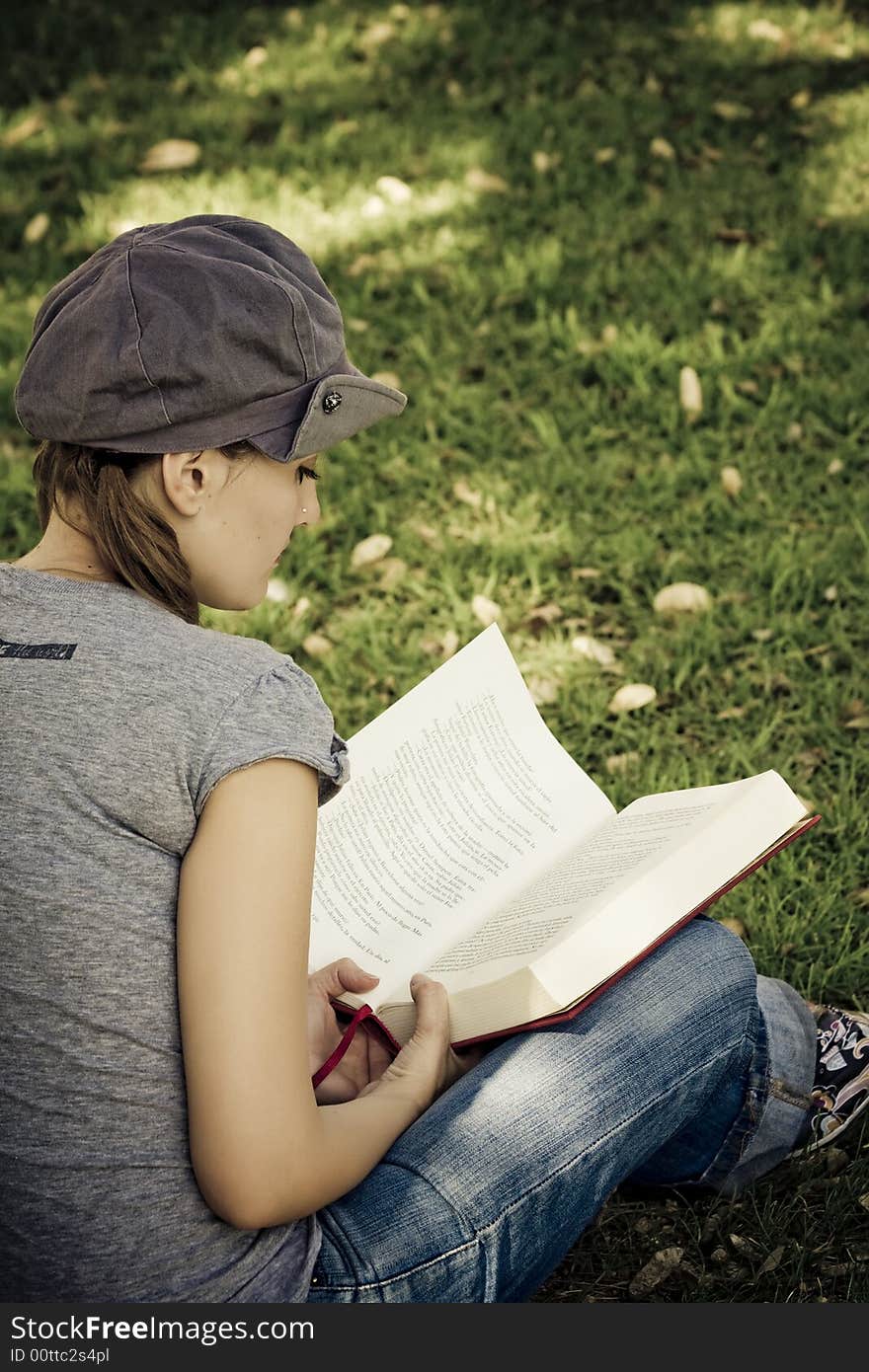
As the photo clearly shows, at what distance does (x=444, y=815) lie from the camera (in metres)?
1.89

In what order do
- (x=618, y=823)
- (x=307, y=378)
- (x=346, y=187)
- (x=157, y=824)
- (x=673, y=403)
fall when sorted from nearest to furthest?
(x=157, y=824), (x=307, y=378), (x=618, y=823), (x=673, y=403), (x=346, y=187)

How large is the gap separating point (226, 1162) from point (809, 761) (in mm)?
1734

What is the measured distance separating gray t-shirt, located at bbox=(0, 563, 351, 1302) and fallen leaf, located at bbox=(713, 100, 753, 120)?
4190 mm

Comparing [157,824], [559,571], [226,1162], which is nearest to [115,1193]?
[226,1162]

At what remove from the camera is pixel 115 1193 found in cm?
127

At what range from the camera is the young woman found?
1238 mm

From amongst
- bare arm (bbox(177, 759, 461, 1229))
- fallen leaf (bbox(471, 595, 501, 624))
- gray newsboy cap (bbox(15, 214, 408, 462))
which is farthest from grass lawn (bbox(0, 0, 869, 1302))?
gray newsboy cap (bbox(15, 214, 408, 462))

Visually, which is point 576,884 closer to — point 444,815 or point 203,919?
point 444,815

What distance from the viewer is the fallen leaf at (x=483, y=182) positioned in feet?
14.8

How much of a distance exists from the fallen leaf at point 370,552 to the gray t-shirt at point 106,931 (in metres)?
1.98

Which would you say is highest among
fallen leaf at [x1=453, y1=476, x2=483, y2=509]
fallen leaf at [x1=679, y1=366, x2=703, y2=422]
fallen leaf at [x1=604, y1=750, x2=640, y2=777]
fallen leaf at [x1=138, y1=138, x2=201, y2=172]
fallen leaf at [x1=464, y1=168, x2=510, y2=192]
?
fallen leaf at [x1=138, y1=138, x2=201, y2=172]

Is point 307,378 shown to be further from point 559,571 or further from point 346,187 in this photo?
point 346,187

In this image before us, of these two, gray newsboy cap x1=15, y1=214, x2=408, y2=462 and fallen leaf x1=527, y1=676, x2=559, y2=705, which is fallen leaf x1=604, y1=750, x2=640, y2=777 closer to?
fallen leaf x1=527, y1=676, x2=559, y2=705

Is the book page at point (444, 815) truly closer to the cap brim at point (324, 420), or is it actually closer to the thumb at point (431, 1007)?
the thumb at point (431, 1007)
